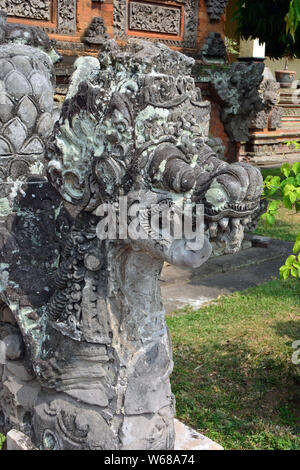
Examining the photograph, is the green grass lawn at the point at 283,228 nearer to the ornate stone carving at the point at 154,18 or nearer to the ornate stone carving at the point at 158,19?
the ornate stone carving at the point at 158,19

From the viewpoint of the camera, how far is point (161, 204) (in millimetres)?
1531

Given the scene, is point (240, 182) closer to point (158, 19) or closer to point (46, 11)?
point (46, 11)

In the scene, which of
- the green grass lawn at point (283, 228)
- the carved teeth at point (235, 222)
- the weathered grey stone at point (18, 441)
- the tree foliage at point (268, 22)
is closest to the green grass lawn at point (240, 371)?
the weathered grey stone at point (18, 441)

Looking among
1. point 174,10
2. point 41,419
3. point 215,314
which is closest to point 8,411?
point 41,419

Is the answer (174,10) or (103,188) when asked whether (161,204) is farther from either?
(174,10)

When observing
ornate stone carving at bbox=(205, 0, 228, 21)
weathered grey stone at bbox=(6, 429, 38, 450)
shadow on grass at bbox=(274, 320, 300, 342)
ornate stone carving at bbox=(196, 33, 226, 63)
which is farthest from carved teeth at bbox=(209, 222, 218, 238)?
ornate stone carving at bbox=(205, 0, 228, 21)

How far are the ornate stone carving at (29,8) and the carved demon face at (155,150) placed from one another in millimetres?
4086

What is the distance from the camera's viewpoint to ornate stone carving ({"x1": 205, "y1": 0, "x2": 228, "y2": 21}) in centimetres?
743

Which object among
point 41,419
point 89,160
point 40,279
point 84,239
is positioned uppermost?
point 89,160

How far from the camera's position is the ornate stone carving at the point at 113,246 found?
1.55 metres

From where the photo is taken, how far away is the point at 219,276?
19.7 feet

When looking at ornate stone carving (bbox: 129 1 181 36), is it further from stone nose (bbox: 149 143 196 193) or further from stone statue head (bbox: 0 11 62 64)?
stone nose (bbox: 149 143 196 193)

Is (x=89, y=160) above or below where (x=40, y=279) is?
above

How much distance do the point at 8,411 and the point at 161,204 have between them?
113cm
